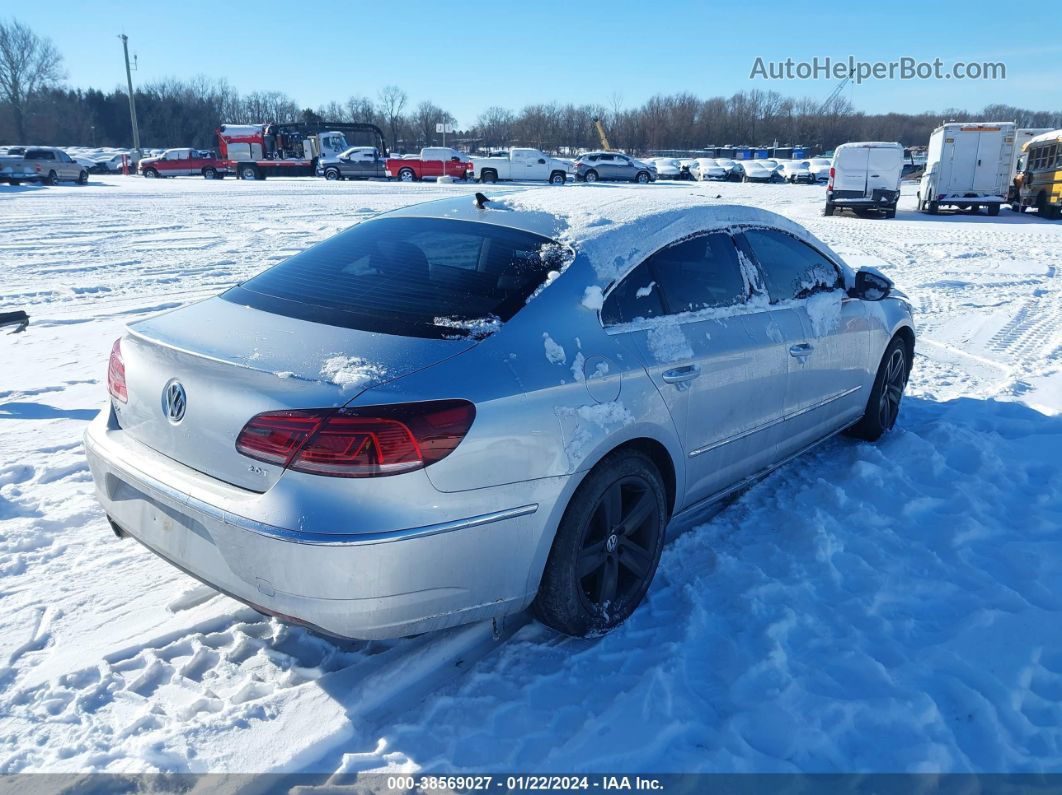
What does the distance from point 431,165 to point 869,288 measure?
1505 inches

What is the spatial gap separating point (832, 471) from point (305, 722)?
3329 millimetres

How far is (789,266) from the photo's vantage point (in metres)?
4.15

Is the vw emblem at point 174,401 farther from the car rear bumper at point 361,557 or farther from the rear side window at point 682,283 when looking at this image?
the rear side window at point 682,283

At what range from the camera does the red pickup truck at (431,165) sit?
131 ft

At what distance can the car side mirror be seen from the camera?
4.53 meters

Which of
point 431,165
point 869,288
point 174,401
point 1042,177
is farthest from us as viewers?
point 431,165

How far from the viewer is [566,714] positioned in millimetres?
2613

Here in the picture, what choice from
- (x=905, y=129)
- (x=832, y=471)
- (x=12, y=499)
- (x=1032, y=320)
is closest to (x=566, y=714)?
(x=832, y=471)

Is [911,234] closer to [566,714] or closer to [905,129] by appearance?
[566,714]

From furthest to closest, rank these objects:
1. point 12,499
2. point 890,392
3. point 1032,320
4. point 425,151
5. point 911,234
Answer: point 425,151 → point 911,234 → point 1032,320 → point 890,392 → point 12,499

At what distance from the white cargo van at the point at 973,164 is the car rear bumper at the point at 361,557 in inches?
970

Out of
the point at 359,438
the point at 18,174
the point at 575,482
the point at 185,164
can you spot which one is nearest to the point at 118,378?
the point at 359,438

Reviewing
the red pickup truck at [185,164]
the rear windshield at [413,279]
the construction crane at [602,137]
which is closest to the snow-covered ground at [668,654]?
the rear windshield at [413,279]

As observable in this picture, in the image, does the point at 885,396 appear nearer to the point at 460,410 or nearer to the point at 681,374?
the point at 681,374
